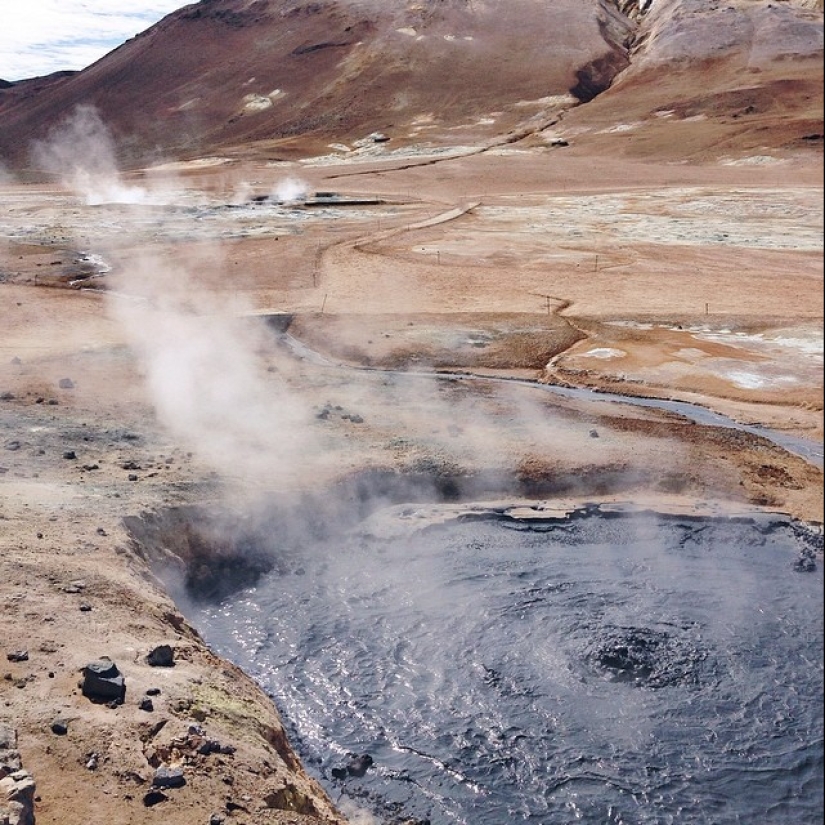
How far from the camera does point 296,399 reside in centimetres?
1870

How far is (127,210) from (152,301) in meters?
27.3

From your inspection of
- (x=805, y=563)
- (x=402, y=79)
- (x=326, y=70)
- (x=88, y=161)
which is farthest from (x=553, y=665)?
(x=326, y=70)

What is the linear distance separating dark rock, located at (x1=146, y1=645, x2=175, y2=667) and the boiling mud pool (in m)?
1.73

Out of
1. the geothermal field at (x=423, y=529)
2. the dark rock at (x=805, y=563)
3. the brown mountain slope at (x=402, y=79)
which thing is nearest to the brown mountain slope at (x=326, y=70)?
the brown mountain slope at (x=402, y=79)

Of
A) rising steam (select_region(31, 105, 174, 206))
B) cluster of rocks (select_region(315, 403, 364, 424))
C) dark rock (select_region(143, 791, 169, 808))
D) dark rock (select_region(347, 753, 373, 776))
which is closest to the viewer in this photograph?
dark rock (select_region(143, 791, 169, 808))

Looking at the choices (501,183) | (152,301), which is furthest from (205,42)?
(152,301)

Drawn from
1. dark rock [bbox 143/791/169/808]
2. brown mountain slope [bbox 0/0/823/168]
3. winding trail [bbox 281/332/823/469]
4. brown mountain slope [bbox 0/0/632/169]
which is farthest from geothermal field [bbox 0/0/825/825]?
brown mountain slope [bbox 0/0/632/169]

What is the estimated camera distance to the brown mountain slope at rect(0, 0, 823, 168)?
7475cm

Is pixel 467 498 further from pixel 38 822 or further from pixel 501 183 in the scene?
pixel 501 183

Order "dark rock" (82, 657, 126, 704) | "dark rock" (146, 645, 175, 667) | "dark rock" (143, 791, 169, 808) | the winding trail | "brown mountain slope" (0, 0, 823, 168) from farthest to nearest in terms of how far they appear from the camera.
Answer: "brown mountain slope" (0, 0, 823, 168)
the winding trail
"dark rock" (146, 645, 175, 667)
"dark rock" (82, 657, 126, 704)
"dark rock" (143, 791, 169, 808)

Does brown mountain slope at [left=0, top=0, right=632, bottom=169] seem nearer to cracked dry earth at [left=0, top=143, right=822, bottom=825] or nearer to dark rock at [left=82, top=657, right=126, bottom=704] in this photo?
cracked dry earth at [left=0, top=143, right=822, bottom=825]

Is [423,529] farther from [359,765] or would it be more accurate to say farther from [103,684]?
[103,684]

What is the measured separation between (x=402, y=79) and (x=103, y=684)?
99168 mm

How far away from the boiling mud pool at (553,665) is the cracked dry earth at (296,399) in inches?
38.8
